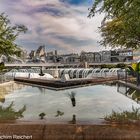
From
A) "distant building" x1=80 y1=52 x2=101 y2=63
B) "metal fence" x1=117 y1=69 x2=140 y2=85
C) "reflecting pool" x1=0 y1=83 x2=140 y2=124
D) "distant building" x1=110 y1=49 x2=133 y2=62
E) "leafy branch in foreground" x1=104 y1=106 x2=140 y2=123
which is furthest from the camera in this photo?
"distant building" x1=80 y1=52 x2=101 y2=63

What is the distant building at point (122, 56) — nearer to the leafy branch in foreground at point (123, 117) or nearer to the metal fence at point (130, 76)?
the metal fence at point (130, 76)

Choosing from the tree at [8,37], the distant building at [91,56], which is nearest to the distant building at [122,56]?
the distant building at [91,56]

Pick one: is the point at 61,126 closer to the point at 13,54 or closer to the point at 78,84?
the point at 78,84

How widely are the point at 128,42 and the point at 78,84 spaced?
6.26m

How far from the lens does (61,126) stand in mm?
6320

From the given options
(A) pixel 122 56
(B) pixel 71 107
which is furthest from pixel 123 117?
(A) pixel 122 56

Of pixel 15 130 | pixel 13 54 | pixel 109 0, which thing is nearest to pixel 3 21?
pixel 13 54

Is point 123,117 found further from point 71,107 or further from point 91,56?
point 91,56

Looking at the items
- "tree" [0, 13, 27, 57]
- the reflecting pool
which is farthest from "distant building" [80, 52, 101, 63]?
the reflecting pool

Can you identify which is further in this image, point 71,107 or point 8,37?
point 8,37

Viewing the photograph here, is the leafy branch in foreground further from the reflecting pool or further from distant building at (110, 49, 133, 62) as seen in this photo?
distant building at (110, 49, 133, 62)

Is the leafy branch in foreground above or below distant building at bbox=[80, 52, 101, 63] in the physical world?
below

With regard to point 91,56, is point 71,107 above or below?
below

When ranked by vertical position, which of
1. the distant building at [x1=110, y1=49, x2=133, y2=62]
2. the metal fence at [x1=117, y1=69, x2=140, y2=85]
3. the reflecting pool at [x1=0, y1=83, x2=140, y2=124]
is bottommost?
the reflecting pool at [x1=0, y1=83, x2=140, y2=124]
